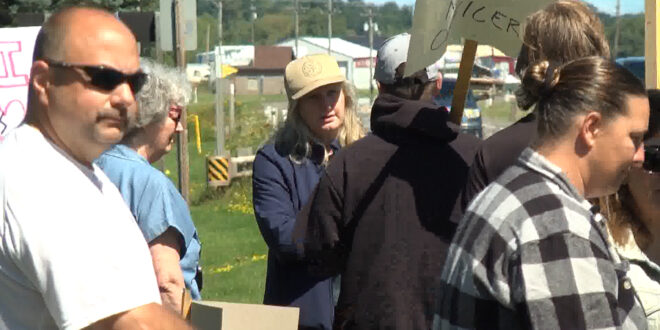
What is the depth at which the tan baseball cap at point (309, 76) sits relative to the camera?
5.14 m

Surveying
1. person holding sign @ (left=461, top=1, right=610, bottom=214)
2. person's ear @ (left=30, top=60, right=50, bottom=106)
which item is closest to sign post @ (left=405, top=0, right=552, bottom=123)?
person holding sign @ (left=461, top=1, right=610, bottom=214)

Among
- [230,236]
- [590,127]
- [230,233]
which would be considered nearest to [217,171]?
[230,233]

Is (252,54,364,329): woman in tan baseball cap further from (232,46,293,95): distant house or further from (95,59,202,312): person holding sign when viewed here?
(232,46,293,95): distant house

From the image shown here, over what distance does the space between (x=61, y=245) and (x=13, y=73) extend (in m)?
3.91

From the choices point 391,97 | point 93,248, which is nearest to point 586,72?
point 93,248

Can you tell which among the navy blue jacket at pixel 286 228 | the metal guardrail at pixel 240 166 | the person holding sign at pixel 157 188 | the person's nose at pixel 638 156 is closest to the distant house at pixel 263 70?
the metal guardrail at pixel 240 166

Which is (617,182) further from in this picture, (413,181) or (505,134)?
(413,181)

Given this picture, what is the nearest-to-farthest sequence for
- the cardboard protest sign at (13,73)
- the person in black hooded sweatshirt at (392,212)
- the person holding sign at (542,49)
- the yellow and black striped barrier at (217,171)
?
1. the person holding sign at (542,49)
2. the person in black hooded sweatshirt at (392,212)
3. the cardboard protest sign at (13,73)
4. the yellow and black striped barrier at (217,171)

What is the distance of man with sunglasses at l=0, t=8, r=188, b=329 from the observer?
2.44 meters

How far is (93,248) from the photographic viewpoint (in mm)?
2441

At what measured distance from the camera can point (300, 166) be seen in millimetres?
5047

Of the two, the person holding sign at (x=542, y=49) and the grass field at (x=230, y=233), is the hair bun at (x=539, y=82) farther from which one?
Answer: the grass field at (x=230, y=233)

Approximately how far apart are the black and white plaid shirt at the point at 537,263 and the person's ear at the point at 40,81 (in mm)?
1026

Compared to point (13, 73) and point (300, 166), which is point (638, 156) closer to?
point (300, 166)
